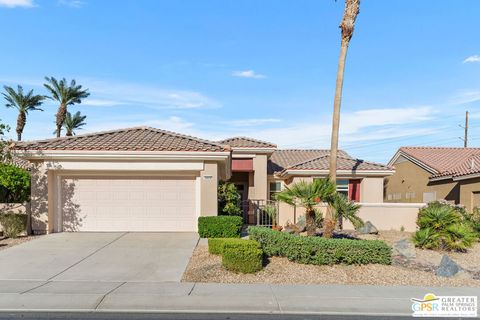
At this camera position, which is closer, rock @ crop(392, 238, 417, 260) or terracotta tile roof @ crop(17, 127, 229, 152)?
rock @ crop(392, 238, 417, 260)

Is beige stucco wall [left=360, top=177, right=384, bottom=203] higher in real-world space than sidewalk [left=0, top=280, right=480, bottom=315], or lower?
higher

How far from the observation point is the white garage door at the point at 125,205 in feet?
53.0

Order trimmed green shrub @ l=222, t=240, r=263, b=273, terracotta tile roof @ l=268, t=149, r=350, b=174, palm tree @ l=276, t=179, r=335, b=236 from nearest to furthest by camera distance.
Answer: trimmed green shrub @ l=222, t=240, r=263, b=273 → palm tree @ l=276, t=179, r=335, b=236 → terracotta tile roof @ l=268, t=149, r=350, b=174

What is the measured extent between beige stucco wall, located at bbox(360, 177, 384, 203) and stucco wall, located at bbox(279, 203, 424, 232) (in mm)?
4586

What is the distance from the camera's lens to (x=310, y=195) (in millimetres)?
11562

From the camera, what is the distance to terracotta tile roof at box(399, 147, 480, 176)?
87.8ft

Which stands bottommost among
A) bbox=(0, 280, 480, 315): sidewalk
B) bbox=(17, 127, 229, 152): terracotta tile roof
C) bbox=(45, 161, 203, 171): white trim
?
bbox=(0, 280, 480, 315): sidewalk

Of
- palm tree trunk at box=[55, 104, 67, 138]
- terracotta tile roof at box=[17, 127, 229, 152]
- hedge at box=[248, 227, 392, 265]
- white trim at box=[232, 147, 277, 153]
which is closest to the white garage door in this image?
terracotta tile roof at box=[17, 127, 229, 152]

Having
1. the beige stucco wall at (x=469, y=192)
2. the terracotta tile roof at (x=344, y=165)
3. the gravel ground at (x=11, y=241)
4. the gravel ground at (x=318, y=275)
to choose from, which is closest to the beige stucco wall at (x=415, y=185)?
the beige stucco wall at (x=469, y=192)

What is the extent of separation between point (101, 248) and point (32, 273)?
10.2ft

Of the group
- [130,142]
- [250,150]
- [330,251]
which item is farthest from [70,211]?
[250,150]

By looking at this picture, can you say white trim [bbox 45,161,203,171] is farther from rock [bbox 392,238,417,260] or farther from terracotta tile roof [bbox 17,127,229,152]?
rock [bbox 392,238,417,260]

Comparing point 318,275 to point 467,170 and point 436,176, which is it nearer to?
point 467,170

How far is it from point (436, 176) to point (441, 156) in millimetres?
4610
